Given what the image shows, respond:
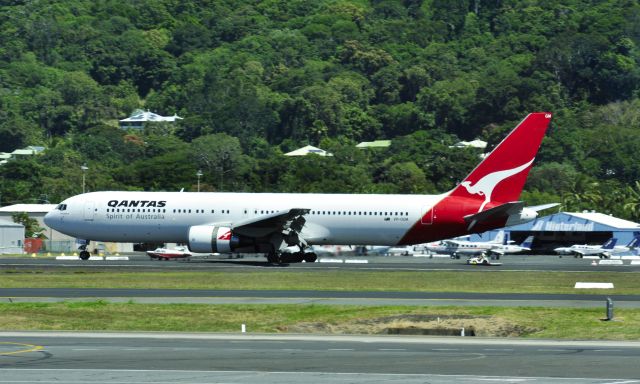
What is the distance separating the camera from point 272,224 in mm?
72125

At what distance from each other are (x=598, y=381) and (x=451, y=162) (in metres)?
156

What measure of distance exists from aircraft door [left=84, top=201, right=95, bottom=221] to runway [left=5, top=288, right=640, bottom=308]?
22616mm

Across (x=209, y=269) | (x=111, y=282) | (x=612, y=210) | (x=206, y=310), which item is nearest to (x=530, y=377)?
(x=206, y=310)

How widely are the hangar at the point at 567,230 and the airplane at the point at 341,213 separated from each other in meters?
46.7

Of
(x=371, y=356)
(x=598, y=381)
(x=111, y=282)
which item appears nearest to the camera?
(x=598, y=381)

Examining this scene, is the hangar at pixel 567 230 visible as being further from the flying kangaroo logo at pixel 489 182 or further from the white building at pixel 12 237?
the flying kangaroo logo at pixel 489 182

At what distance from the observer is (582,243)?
12481cm

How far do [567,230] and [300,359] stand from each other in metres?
96.0

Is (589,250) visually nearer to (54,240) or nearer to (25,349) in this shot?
(54,240)

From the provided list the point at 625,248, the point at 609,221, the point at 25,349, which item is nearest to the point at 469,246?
the point at 625,248

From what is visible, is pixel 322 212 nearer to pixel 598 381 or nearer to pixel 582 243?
pixel 598 381

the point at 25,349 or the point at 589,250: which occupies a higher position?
the point at 589,250

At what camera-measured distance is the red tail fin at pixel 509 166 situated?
74125 mm

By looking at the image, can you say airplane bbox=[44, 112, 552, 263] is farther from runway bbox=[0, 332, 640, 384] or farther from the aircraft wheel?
runway bbox=[0, 332, 640, 384]
